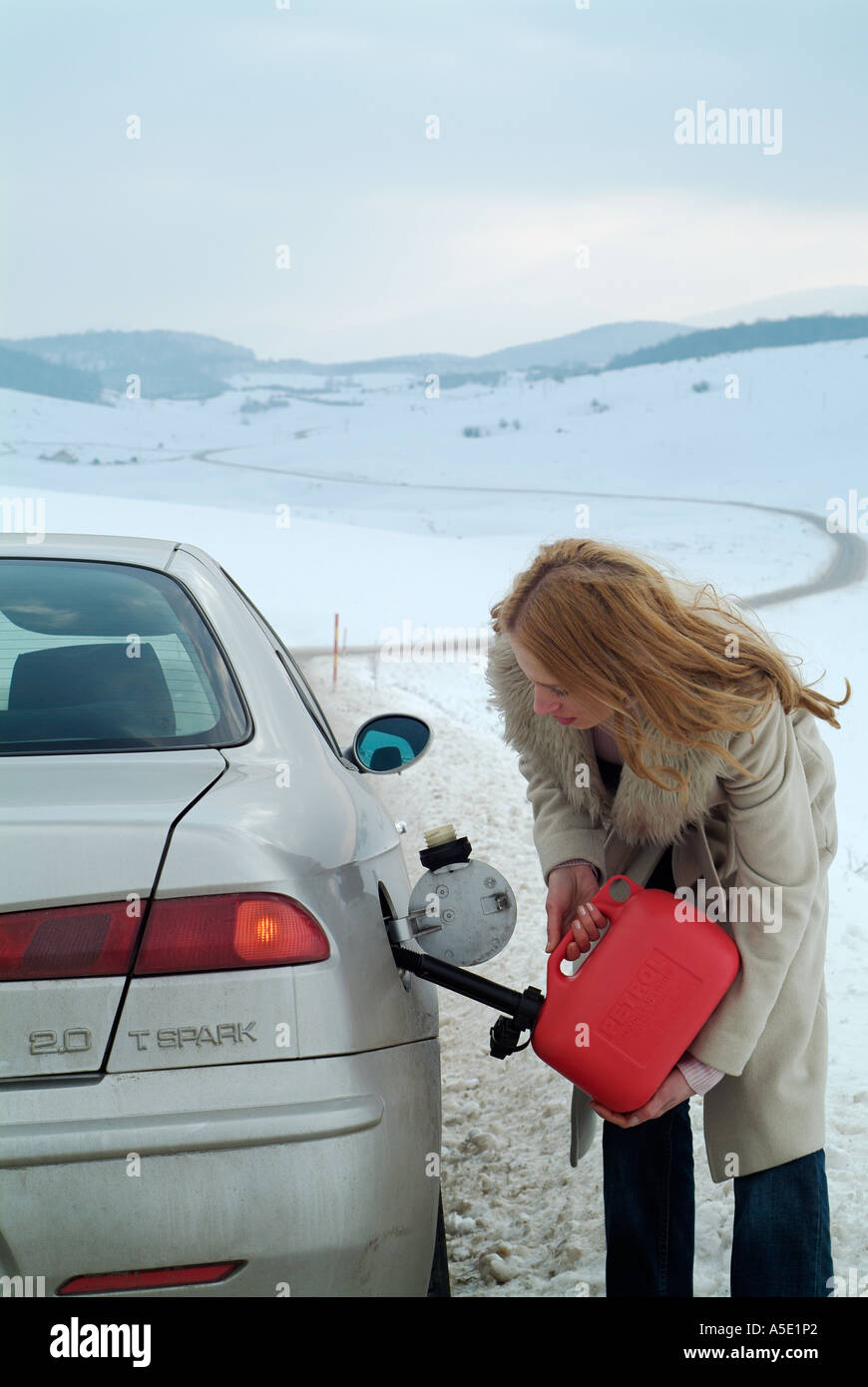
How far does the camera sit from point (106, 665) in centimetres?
230

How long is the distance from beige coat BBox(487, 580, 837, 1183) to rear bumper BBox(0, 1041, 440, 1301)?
0.65 m

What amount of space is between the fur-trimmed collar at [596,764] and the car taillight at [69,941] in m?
0.84

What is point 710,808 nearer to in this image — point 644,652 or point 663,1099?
point 644,652

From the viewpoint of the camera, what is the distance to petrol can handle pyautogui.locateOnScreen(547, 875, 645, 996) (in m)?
2.05

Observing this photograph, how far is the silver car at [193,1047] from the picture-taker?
152cm

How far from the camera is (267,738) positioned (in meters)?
2.11

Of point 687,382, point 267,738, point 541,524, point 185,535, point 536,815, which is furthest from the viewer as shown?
point 687,382

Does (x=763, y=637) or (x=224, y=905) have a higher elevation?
(x=763, y=637)
